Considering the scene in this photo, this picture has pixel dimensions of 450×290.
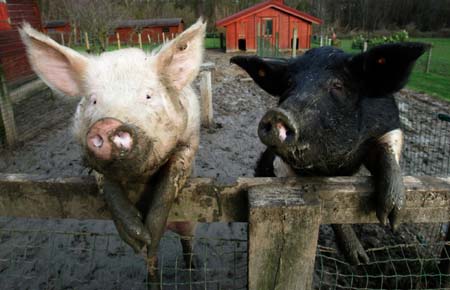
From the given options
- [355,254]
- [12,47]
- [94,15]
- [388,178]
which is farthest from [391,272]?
[94,15]

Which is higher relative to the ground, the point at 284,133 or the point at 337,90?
the point at 337,90

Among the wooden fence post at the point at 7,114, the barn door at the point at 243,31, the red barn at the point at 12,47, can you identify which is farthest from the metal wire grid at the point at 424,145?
the barn door at the point at 243,31

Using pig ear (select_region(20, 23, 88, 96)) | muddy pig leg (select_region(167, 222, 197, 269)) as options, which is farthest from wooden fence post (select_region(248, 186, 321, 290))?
muddy pig leg (select_region(167, 222, 197, 269))

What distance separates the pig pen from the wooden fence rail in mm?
117

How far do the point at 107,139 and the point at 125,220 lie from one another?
0.34 metres

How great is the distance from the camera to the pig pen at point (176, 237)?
2707mm

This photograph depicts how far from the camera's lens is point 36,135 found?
6.36 m

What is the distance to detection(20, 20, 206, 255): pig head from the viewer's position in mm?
1451

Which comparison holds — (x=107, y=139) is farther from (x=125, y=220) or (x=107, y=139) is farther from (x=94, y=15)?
(x=94, y=15)

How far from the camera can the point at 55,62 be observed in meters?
1.95

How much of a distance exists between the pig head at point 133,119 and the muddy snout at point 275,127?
419mm

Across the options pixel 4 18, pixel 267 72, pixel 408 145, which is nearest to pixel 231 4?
pixel 4 18

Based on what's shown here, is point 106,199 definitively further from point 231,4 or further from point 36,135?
point 231,4

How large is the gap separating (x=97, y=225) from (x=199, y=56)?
2202mm
